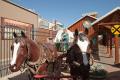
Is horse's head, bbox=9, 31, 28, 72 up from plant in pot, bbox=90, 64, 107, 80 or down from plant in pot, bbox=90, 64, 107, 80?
up

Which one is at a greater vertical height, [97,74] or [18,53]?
[18,53]

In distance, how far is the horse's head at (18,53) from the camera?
478 centimetres

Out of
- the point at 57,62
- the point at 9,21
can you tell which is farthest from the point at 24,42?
the point at 9,21

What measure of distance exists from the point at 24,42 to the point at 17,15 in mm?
18390

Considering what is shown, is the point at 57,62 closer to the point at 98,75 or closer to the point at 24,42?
the point at 24,42

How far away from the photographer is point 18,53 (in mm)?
4930

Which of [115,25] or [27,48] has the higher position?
[115,25]

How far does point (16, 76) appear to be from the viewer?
873 cm

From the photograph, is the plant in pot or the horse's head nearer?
the horse's head

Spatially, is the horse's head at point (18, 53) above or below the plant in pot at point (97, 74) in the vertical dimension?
above

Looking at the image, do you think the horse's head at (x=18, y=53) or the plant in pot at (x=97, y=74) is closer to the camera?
the horse's head at (x=18, y=53)

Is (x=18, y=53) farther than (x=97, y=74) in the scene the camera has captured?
No

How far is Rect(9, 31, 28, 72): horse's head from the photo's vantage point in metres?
4.78

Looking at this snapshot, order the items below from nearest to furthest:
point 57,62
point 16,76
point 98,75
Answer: point 57,62 < point 16,76 < point 98,75
